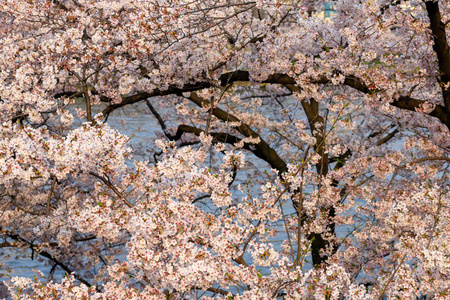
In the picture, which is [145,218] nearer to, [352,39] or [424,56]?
[352,39]

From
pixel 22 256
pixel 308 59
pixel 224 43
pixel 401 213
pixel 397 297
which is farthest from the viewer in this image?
pixel 22 256

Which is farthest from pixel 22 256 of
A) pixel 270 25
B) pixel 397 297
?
pixel 397 297

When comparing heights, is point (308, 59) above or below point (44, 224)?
above

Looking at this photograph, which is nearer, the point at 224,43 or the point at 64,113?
the point at 64,113

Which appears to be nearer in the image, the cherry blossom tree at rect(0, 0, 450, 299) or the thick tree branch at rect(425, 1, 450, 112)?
the cherry blossom tree at rect(0, 0, 450, 299)

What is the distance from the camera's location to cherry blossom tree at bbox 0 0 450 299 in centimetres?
394

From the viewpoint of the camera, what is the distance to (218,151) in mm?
7496

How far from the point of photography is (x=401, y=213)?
16.6 ft

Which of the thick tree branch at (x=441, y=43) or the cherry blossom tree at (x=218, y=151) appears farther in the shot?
the thick tree branch at (x=441, y=43)

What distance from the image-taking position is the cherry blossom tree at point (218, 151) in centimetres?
394

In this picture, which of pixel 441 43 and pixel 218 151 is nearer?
pixel 441 43

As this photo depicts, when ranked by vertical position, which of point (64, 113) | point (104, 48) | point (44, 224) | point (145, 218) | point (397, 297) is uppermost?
point (104, 48)

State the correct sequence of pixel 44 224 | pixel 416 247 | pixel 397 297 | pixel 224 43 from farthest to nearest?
pixel 224 43 → pixel 44 224 → pixel 416 247 → pixel 397 297

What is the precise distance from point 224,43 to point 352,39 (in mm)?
2081
